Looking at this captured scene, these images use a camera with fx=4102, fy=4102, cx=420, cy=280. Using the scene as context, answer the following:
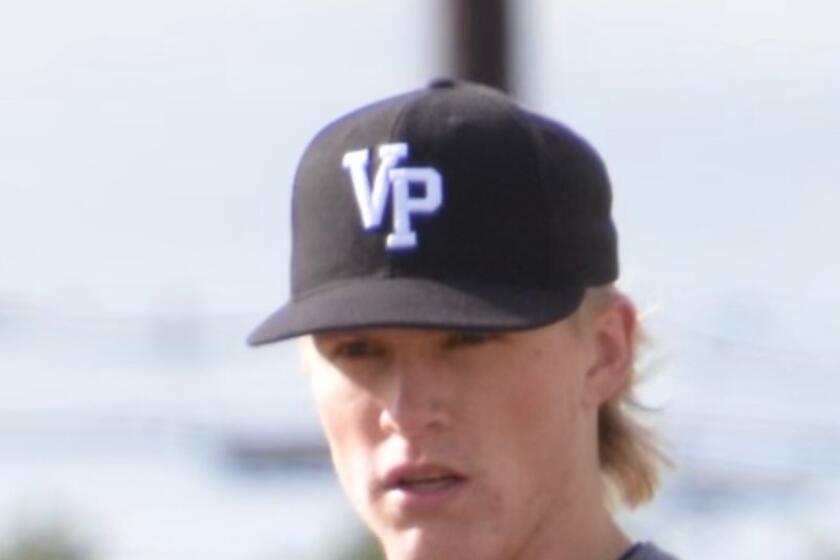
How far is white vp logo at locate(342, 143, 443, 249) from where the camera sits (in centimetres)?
489

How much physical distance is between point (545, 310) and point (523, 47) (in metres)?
2.15

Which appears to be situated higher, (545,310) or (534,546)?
(545,310)

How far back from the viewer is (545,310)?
484 cm

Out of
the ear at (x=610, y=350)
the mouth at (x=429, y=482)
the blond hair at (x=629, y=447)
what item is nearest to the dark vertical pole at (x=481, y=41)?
the blond hair at (x=629, y=447)

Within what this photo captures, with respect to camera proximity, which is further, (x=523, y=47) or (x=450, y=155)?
(x=523, y=47)

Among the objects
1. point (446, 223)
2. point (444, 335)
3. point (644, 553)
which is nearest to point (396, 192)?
point (446, 223)

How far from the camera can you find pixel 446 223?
489 cm

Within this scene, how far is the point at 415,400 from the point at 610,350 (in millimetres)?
326

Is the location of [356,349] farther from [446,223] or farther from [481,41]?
[481,41]

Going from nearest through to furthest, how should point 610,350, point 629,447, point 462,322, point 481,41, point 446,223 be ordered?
point 462,322 → point 446,223 → point 610,350 → point 629,447 → point 481,41

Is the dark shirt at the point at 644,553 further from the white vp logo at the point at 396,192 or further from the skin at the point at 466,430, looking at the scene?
the white vp logo at the point at 396,192

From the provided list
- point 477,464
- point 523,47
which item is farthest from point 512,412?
point 523,47

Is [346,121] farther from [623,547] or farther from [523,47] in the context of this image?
[523,47]

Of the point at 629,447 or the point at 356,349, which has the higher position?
the point at 356,349
